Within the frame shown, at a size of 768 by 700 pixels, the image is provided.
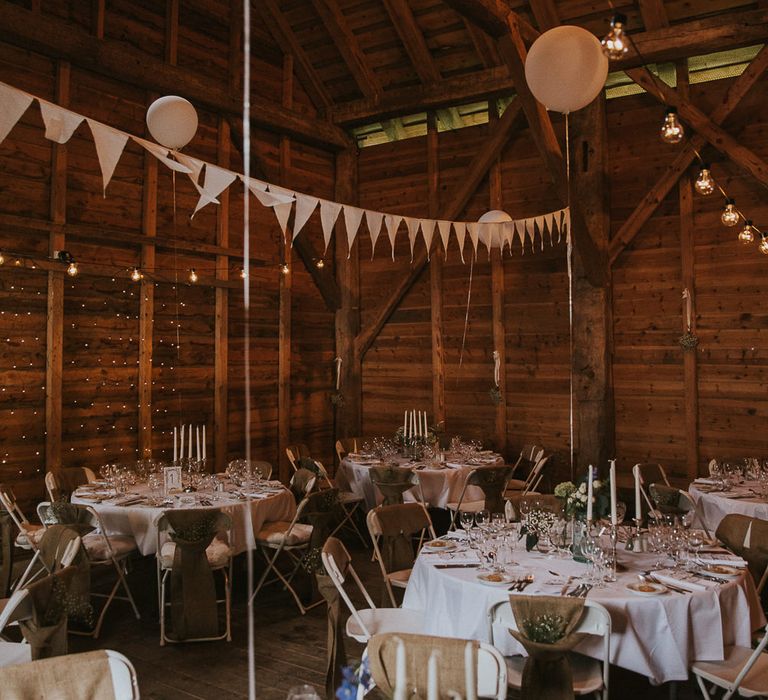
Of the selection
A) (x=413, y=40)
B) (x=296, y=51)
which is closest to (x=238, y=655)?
(x=413, y=40)

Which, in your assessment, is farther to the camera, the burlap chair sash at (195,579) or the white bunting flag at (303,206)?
the white bunting flag at (303,206)

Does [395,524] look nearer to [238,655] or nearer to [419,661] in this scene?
[238,655]

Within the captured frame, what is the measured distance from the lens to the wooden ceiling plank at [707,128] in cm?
691

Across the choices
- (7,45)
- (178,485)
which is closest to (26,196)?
(7,45)

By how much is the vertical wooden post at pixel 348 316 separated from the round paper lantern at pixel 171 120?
479 cm

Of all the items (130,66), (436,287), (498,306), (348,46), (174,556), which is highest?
(348,46)

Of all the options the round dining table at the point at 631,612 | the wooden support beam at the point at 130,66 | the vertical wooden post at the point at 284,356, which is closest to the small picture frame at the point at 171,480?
the round dining table at the point at 631,612

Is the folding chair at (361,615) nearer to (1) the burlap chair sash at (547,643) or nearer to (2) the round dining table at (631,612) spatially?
(2) the round dining table at (631,612)

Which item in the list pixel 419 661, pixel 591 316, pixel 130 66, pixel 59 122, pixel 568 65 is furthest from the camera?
pixel 591 316

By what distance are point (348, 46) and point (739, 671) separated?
8318mm

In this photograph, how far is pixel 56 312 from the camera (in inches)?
260

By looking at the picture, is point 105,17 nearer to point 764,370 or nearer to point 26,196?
point 26,196

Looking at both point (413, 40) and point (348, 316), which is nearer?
point (413, 40)

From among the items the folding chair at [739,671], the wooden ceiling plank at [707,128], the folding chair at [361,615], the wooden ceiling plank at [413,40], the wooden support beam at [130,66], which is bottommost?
the folding chair at [739,671]
